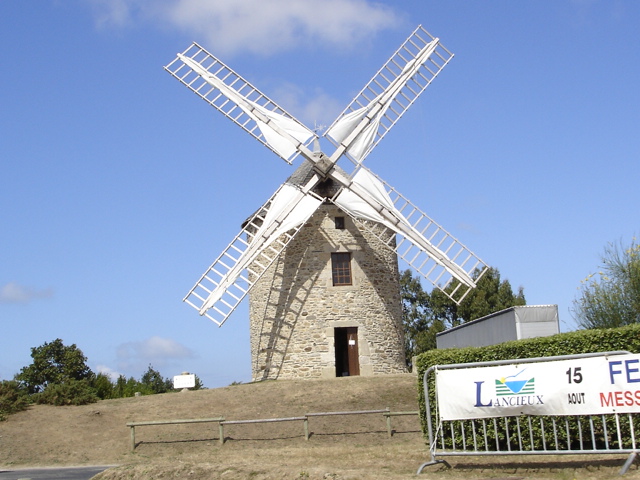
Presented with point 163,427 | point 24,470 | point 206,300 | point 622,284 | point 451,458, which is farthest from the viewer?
point 622,284

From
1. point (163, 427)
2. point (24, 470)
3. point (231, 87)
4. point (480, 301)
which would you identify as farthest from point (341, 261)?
point (480, 301)

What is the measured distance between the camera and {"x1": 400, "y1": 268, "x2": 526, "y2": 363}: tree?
153 ft

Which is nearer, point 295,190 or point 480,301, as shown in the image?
point 295,190

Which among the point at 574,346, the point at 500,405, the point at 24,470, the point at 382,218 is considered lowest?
the point at 24,470

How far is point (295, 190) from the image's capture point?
80.8 ft

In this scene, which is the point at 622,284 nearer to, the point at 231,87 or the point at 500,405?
the point at 231,87

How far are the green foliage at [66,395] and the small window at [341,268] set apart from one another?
8.60m

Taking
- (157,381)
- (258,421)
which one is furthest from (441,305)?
(258,421)

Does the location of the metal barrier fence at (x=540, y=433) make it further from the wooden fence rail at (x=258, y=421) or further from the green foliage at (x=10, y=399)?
the green foliage at (x=10, y=399)

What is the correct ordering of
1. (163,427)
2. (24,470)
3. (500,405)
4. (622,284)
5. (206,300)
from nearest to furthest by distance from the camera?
(500,405)
(24,470)
(163,427)
(206,300)
(622,284)

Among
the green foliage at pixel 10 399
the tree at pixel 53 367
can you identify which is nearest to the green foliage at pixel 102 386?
the tree at pixel 53 367

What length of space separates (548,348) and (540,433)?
1453 millimetres

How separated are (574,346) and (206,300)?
13222mm

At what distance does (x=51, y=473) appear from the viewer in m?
15.5
